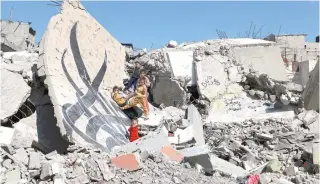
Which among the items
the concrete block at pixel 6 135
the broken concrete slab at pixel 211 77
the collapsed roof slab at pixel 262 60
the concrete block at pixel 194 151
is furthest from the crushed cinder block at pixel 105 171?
the collapsed roof slab at pixel 262 60

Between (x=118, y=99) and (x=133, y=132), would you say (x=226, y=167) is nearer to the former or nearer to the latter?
(x=133, y=132)

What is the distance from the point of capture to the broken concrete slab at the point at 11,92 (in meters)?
6.20

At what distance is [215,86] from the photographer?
31.4 feet

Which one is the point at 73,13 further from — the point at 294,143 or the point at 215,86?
the point at 294,143

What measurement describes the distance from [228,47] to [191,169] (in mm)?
5499

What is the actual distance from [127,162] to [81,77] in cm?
244

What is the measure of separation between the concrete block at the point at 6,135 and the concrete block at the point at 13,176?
0.92 meters

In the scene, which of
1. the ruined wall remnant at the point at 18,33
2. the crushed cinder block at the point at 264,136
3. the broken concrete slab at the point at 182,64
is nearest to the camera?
the crushed cinder block at the point at 264,136

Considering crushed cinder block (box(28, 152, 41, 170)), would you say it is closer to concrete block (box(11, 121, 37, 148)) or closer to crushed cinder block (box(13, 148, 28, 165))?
crushed cinder block (box(13, 148, 28, 165))

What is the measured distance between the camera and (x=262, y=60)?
10125 millimetres

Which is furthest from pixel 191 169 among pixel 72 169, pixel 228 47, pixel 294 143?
pixel 228 47

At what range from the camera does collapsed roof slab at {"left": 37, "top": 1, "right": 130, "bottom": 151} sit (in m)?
5.96

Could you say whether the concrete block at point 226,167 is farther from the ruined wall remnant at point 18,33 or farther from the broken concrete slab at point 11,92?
the ruined wall remnant at point 18,33

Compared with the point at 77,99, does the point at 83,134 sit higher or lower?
lower
